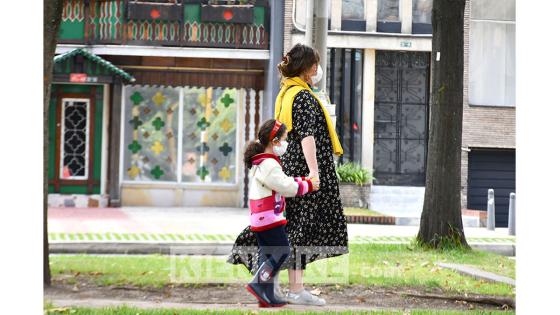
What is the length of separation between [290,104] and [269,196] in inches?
22.8

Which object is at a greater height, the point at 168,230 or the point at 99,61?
the point at 99,61

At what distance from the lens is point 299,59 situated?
5820 mm

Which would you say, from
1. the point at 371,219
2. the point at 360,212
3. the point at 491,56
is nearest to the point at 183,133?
the point at 360,212

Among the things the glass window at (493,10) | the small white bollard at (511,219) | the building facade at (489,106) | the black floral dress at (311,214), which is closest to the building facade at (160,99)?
the building facade at (489,106)

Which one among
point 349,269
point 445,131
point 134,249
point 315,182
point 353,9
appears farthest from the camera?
point 353,9

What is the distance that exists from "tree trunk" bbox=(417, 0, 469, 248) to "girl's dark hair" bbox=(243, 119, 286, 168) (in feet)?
16.6

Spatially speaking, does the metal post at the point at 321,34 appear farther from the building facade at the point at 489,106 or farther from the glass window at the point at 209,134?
the glass window at the point at 209,134

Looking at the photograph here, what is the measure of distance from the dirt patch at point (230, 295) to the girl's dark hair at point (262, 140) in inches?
40.9

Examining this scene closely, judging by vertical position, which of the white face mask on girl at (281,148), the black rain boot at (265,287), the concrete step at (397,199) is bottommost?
the concrete step at (397,199)

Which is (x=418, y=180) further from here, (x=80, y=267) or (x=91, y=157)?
(x=80, y=267)

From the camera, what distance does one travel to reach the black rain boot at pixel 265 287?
18.8 ft

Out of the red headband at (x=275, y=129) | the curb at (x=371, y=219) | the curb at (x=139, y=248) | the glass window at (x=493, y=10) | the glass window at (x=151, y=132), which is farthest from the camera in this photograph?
the glass window at (x=151, y=132)

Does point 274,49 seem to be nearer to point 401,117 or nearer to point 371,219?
point 401,117
